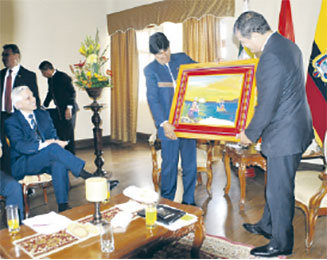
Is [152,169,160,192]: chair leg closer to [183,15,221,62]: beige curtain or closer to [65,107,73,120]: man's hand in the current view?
[65,107,73,120]: man's hand

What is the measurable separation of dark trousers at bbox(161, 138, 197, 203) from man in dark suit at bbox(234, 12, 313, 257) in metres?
0.93

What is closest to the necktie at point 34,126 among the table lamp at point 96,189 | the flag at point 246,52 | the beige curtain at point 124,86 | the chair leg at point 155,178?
the chair leg at point 155,178

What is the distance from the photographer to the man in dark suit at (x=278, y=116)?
2.08 meters

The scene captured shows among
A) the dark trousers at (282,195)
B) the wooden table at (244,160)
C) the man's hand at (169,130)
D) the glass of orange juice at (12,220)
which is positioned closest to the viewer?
the glass of orange juice at (12,220)

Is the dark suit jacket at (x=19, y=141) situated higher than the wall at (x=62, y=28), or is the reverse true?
the wall at (x=62, y=28)

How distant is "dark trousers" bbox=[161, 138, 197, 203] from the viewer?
310 centimetres

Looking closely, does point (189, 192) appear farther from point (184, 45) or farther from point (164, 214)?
point (184, 45)

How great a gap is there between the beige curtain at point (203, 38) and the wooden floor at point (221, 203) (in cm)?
179

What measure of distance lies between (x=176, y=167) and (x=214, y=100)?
80 centimetres

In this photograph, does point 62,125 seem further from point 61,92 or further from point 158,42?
point 158,42

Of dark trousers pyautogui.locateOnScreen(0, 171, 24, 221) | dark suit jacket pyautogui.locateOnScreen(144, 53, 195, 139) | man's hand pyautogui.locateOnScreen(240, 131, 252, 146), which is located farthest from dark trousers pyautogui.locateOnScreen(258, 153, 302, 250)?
dark trousers pyautogui.locateOnScreen(0, 171, 24, 221)

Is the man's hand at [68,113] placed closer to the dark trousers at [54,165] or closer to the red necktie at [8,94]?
the red necktie at [8,94]

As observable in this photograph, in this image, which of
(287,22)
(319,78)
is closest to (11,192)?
(319,78)

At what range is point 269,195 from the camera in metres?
2.31
